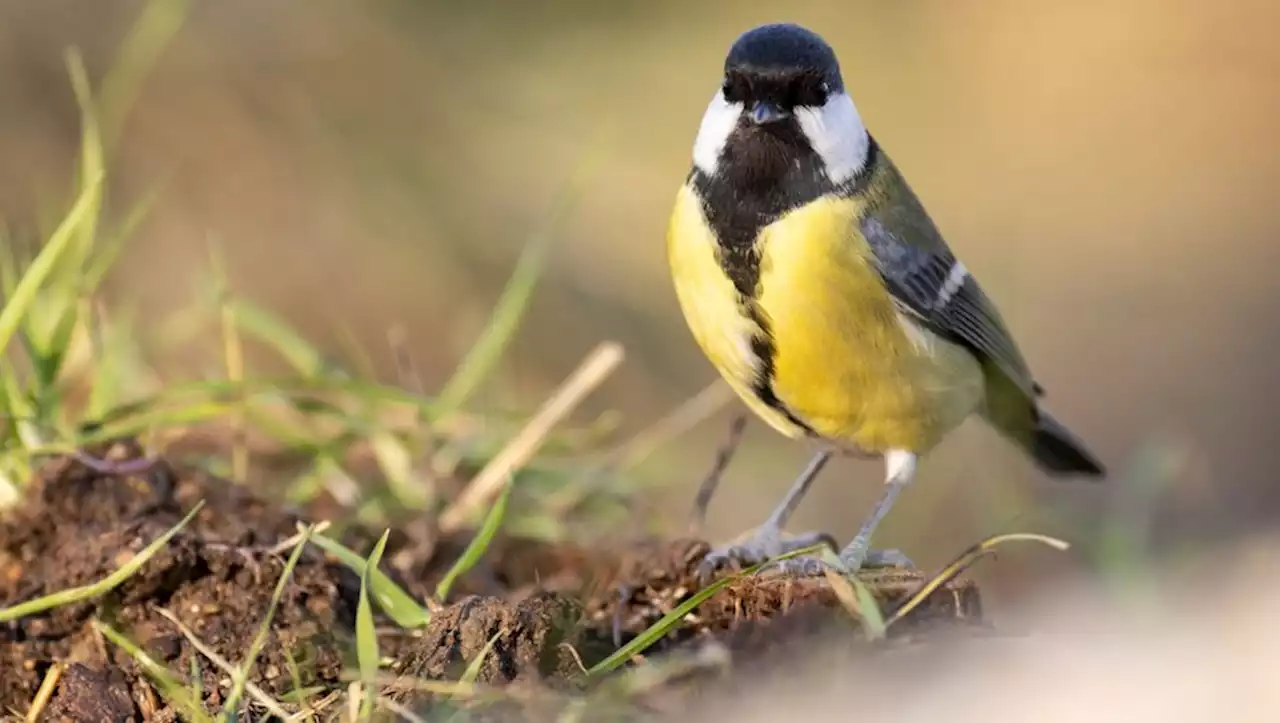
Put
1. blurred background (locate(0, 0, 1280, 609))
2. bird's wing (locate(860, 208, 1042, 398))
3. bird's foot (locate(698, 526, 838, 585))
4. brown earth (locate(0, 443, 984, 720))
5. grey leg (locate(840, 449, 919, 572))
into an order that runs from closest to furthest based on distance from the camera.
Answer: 1. brown earth (locate(0, 443, 984, 720))
2. bird's foot (locate(698, 526, 838, 585))
3. grey leg (locate(840, 449, 919, 572))
4. bird's wing (locate(860, 208, 1042, 398))
5. blurred background (locate(0, 0, 1280, 609))

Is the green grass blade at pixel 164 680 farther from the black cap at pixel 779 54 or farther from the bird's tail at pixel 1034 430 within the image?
the bird's tail at pixel 1034 430

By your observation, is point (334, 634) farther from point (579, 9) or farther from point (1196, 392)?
point (579, 9)

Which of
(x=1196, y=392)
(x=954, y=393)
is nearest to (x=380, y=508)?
(x=954, y=393)

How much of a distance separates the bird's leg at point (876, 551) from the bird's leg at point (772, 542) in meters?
0.06

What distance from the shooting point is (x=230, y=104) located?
556cm

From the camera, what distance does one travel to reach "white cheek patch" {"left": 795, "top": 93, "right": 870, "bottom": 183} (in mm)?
2441

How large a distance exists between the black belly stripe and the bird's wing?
17 cm

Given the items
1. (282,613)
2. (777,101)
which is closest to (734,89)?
(777,101)

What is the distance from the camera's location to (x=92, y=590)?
72.4 inches

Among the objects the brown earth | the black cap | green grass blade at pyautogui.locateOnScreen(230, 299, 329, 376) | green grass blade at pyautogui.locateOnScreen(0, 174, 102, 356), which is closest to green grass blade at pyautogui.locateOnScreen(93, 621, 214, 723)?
the brown earth

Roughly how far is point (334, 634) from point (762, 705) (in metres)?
0.69

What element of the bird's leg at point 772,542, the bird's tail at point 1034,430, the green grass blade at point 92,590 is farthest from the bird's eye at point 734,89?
the green grass blade at point 92,590

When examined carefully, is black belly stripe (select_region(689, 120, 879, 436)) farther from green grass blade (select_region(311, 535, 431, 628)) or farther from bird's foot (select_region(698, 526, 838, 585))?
green grass blade (select_region(311, 535, 431, 628))

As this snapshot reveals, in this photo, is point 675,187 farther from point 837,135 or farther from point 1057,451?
point 837,135
